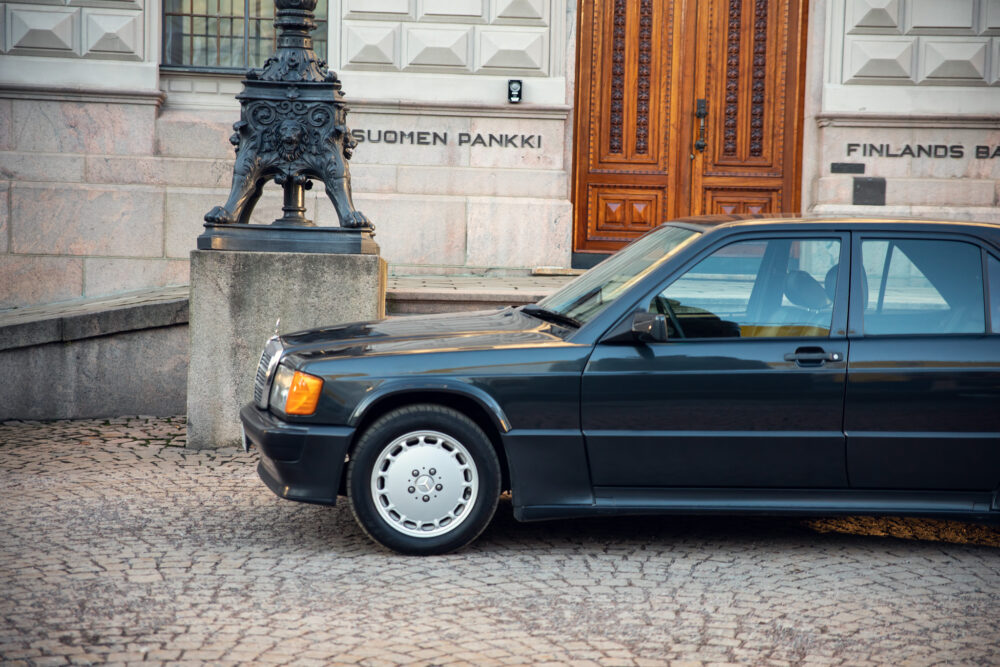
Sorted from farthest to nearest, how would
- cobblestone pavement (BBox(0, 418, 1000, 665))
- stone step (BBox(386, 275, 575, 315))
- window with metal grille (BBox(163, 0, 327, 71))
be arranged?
window with metal grille (BBox(163, 0, 327, 71))
stone step (BBox(386, 275, 575, 315))
cobblestone pavement (BBox(0, 418, 1000, 665))

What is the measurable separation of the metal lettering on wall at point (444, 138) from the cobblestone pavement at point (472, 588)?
Result: 628cm

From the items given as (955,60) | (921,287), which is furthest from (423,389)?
(955,60)

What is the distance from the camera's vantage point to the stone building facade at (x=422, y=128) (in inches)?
472

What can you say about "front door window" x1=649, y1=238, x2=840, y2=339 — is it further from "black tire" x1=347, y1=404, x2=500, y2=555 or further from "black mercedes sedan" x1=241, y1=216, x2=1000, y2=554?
"black tire" x1=347, y1=404, x2=500, y2=555

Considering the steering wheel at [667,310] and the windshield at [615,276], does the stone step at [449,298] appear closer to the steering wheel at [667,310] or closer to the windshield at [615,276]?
the windshield at [615,276]

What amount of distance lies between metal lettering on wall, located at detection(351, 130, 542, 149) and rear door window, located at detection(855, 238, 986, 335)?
23.6 ft

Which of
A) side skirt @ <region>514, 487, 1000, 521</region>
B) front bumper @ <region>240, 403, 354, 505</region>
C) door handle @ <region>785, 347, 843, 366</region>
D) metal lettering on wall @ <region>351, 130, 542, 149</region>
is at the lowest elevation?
A: side skirt @ <region>514, 487, 1000, 521</region>

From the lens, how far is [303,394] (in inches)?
A: 212

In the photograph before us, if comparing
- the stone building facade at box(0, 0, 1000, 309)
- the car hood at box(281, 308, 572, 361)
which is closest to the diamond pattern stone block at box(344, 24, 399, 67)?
the stone building facade at box(0, 0, 1000, 309)

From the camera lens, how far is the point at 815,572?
17.3 ft

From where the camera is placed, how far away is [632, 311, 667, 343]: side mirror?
5.18 metres

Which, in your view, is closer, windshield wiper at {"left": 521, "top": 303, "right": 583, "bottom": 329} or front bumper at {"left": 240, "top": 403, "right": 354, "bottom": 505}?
front bumper at {"left": 240, "top": 403, "right": 354, "bottom": 505}

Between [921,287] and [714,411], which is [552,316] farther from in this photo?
[921,287]

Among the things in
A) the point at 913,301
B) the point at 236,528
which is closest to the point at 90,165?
the point at 236,528
